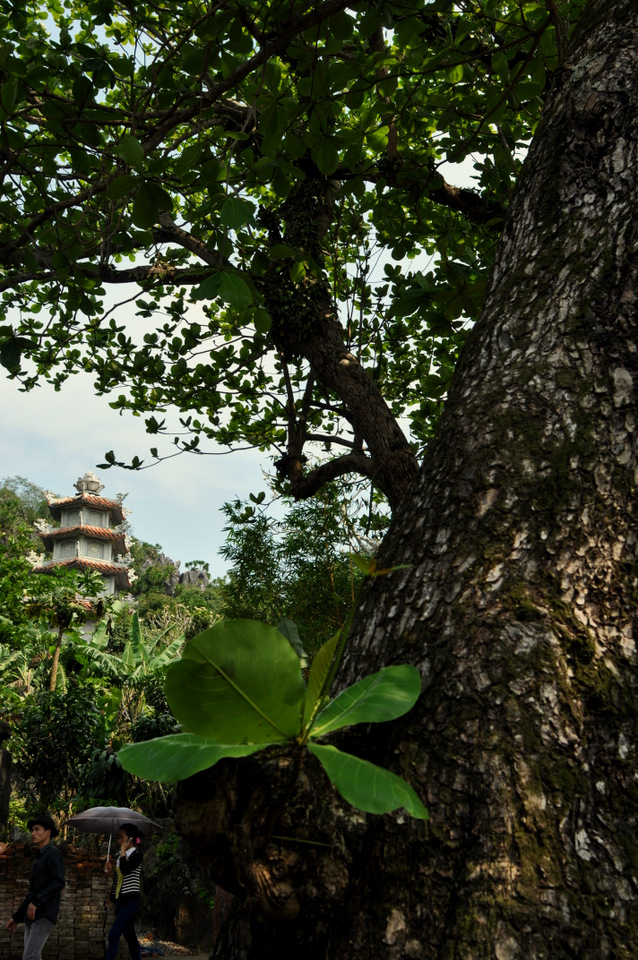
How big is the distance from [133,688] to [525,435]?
14.8 m

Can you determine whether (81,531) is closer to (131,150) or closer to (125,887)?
(125,887)

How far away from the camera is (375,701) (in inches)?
28.6

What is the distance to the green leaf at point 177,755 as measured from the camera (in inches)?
26.8

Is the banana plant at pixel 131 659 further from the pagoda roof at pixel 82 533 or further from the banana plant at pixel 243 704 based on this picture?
the pagoda roof at pixel 82 533

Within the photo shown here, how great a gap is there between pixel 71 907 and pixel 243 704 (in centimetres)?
1057

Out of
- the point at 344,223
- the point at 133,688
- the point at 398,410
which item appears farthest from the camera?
the point at 133,688

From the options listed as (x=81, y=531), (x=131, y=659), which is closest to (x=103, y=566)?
(x=81, y=531)

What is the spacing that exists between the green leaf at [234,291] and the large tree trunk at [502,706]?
1.78 feet

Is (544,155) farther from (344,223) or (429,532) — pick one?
(344,223)

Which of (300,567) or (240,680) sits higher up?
A: (300,567)

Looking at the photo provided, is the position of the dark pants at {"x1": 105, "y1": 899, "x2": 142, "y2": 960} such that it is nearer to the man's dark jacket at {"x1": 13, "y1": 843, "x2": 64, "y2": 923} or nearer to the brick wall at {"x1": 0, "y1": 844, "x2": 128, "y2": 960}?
the man's dark jacket at {"x1": 13, "y1": 843, "x2": 64, "y2": 923}

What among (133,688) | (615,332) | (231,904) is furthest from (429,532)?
(133,688)

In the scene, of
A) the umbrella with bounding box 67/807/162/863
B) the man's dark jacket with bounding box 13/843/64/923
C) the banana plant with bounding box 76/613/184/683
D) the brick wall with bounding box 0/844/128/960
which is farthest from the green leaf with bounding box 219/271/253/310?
the banana plant with bounding box 76/613/184/683

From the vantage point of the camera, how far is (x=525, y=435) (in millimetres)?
1067
